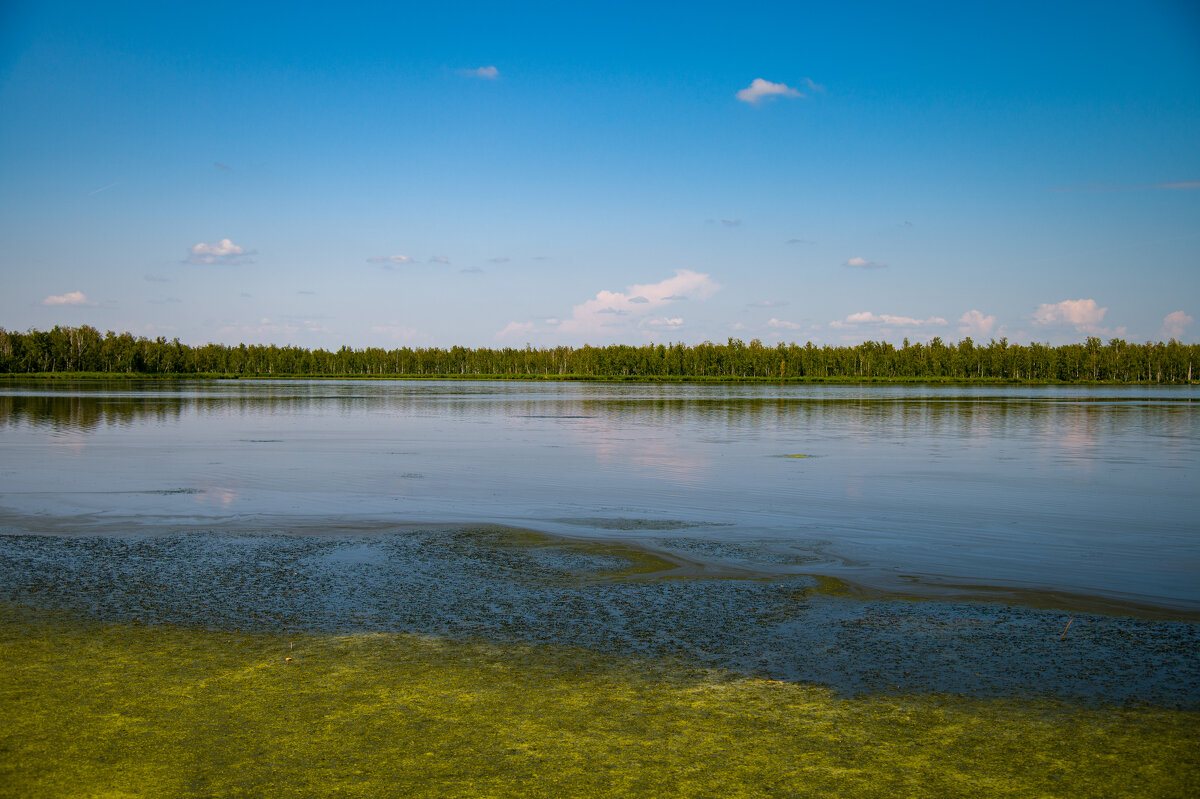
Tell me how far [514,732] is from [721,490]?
44.3 feet

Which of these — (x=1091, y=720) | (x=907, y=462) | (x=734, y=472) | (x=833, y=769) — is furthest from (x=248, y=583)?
(x=907, y=462)

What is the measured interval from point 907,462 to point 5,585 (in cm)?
2178

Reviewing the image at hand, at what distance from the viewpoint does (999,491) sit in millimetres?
18984

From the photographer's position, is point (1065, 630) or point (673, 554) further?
point (673, 554)

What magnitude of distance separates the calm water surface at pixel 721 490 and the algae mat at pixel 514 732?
15.1 feet

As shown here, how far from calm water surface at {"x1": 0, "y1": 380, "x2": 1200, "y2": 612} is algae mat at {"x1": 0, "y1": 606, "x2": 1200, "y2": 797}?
4607 mm

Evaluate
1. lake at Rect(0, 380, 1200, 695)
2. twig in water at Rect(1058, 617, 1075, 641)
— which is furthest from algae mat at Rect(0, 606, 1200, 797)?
twig in water at Rect(1058, 617, 1075, 641)

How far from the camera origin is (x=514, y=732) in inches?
236

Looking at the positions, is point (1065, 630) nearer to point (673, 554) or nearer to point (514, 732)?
point (673, 554)

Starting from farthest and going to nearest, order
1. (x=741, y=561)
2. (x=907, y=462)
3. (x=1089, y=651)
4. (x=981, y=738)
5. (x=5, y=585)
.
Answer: (x=907, y=462) → (x=741, y=561) → (x=5, y=585) → (x=1089, y=651) → (x=981, y=738)

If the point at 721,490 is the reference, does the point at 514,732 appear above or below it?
below

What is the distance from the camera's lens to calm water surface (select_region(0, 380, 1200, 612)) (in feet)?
40.8

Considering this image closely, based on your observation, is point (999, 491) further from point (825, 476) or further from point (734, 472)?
point (734, 472)

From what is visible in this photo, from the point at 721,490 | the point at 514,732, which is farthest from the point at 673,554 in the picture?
the point at 721,490
